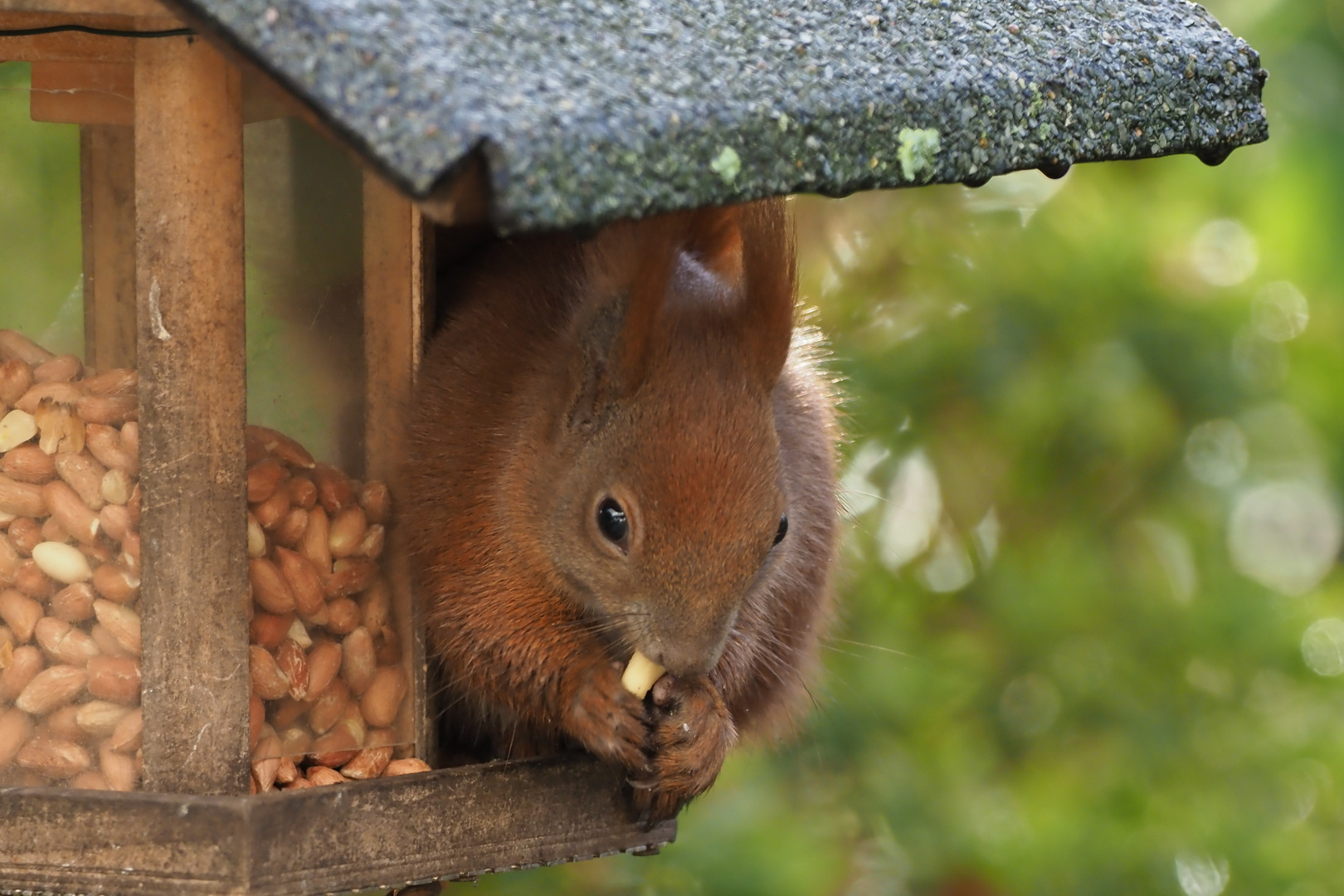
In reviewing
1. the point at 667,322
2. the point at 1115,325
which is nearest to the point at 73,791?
the point at 667,322

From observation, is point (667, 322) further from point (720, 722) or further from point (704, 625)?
point (720, 722)

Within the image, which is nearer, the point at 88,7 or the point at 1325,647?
the point at 88,7

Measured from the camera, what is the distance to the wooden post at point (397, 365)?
1.86 m

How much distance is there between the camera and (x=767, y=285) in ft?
6.11

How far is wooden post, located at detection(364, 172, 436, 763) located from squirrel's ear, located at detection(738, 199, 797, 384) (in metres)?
0.38

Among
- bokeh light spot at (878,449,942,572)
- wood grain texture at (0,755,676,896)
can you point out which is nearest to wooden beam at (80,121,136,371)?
wood grain texture at (0,755,676,896)

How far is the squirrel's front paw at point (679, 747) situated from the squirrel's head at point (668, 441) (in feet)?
0.32

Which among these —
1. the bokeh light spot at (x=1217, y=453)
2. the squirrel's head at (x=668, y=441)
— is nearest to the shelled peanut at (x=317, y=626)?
the squirrel's head at (x=668, y=441)

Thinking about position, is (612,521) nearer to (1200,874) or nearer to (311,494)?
(311,494)

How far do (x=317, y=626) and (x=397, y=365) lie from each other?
328mm

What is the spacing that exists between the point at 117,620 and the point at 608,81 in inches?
32.8

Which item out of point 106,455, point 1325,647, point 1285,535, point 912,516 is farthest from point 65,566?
point 1285,535

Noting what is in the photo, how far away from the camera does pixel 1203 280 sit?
3148 millimetres

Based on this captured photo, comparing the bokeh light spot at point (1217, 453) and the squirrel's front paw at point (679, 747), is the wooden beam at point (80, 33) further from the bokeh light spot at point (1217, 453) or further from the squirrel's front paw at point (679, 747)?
the bokeh light spot at point (1217, 453)
